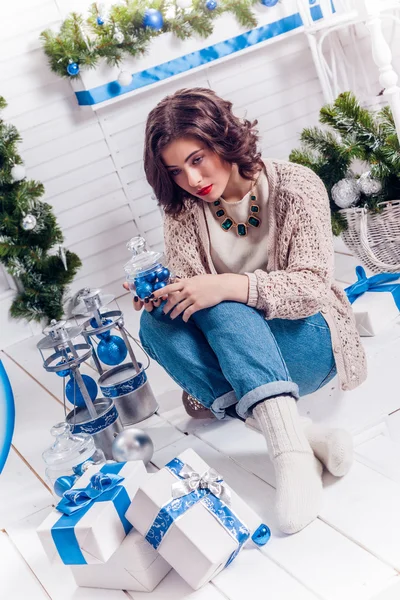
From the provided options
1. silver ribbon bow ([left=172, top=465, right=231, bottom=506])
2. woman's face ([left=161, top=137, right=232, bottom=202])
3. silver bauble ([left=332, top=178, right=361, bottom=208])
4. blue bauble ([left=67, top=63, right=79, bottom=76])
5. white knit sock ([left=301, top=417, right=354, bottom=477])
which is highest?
blue bauble ([left=67, top=63, right=79, bottom=76])

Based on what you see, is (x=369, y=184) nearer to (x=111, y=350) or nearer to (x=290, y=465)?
(x=111, y=350)

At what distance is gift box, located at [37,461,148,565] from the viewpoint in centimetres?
146

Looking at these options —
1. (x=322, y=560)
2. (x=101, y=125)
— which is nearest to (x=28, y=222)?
(x=101, y=125)

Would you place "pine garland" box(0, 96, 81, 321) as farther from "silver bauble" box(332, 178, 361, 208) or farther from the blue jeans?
the blue jeans

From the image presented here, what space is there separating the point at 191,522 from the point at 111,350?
0.91 m

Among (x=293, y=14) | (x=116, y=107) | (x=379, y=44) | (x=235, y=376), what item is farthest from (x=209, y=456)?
(x=293, y=14)

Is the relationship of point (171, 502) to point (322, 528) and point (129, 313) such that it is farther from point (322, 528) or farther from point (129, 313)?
point (129, 313)

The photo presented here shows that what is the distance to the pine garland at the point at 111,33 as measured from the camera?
3.31 metres

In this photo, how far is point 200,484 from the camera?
1.50m

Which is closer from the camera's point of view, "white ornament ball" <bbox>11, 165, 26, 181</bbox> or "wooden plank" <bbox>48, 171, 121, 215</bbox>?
"white ornament ball" <bbox>11, 165, 26, 181</bbox>

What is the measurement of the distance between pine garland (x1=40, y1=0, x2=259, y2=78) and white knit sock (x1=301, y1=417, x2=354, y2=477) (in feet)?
Result: 7.37

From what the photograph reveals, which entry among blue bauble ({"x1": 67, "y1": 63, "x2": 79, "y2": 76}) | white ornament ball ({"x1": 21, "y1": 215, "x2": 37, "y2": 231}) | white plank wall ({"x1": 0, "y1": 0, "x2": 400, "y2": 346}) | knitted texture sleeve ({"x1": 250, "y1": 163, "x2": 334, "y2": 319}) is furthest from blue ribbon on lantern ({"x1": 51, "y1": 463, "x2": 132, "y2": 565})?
blue bauble ({"x1": 67, "y1": 63, "x2": 79, "y2": 76})

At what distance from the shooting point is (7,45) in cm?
337

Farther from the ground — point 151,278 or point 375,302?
point 151,278
